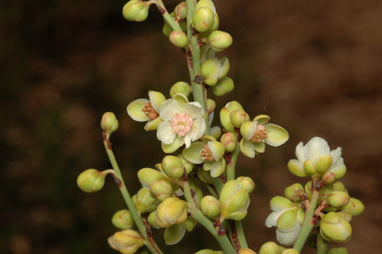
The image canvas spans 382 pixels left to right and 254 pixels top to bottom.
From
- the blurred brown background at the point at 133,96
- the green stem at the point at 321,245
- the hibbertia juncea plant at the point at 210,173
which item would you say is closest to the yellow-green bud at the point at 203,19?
the hibbertia juncea plant at the point at 210,173

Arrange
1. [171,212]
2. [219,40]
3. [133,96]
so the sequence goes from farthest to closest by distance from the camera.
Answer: [133,96] → [219,40] → [171,212]

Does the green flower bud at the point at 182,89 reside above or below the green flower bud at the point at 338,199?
above

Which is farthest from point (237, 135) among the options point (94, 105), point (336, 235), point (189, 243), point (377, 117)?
point (377, 117)

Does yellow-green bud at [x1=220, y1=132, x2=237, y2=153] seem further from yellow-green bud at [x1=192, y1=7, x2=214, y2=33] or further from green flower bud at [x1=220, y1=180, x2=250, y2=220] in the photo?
yellow-green bud at [x1=192, y1=7, x2=214, y2=33]

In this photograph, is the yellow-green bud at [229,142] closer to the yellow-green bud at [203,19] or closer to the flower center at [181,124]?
the flower center at [181,124]

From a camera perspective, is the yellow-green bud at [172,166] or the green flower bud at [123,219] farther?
the green flower bud at [123,219]

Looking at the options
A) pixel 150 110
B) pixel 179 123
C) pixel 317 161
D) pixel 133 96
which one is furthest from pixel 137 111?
pixel 133 96

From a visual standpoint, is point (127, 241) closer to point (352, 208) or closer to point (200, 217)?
point (200, 217)
